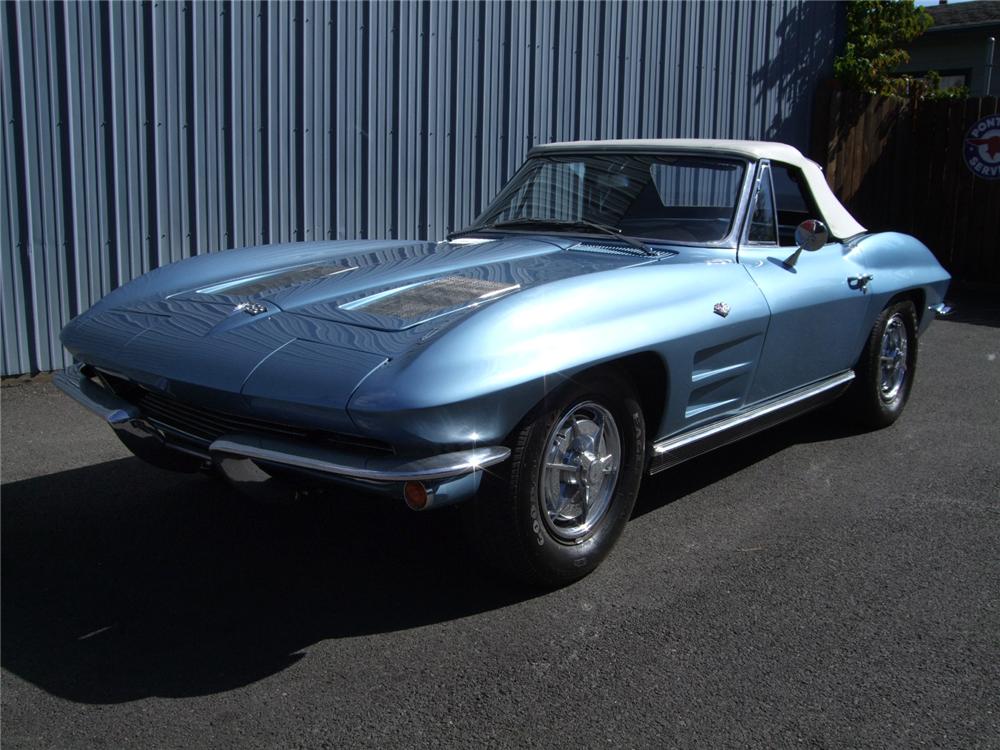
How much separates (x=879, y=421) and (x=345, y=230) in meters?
3.97

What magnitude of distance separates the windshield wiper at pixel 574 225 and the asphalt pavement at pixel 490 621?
1.07 metres

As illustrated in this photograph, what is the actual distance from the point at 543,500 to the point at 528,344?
20.7 inches

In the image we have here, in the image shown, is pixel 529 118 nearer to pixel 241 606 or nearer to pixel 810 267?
pixel 810 267

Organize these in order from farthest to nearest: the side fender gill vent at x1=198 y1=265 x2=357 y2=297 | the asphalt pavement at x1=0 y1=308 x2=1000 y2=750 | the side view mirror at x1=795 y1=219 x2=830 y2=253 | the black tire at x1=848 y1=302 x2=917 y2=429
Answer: the black tire at x1=848 y1=302 x2=917 y2=429 < the side view mirror at x1=795 y1=219 x2=830 y2=253 < the side fender gill vent at x1=198 y1=265 x2=357 y2=297 < the asphalt pavement at x1=0 y1=308 x2=1000 y2=750

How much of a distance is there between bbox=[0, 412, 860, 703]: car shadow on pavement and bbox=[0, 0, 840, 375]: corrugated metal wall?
2.29 metres

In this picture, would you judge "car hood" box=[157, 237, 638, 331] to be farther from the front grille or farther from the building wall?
the building wall

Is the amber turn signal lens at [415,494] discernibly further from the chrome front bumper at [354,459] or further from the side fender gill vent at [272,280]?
the side fender gill vent at [272,280]

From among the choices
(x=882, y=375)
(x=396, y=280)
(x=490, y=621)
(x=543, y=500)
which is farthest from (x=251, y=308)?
(x=882, y=375)

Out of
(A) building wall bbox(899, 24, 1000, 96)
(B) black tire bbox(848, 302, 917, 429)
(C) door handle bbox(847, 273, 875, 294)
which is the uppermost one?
(A) building wall bbox(899, 24, 1000, 96)

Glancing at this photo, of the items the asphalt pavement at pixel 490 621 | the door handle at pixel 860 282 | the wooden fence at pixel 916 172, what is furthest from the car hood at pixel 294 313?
the wooden fence at pixel 916 172

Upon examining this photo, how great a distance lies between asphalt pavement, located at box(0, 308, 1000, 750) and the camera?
2646 millimetres

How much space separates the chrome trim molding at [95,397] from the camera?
3.40 m

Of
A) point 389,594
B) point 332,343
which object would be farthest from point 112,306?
point 389,594

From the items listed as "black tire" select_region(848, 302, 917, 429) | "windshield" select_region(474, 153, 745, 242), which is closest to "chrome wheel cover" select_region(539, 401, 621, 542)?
"windshield" select_region(474, 153, 745, 242)
